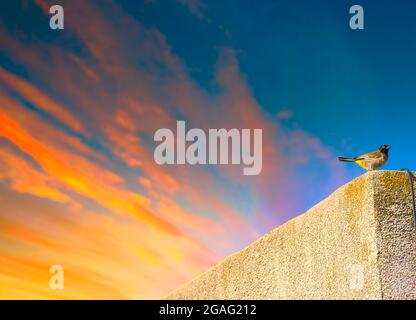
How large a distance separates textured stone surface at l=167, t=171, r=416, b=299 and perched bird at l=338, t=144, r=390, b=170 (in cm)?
51

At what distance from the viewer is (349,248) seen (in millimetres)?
8242

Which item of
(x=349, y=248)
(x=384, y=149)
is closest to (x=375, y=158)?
(x=384, y=149)

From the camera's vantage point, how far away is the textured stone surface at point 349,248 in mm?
7434

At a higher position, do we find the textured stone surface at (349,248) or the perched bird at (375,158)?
the perched bird at (375,158)

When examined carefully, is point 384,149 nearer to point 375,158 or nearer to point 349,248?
point 375,158

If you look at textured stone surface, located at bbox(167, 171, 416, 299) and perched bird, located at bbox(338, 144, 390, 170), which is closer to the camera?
textured stone surface, located at bbox(167, 171, 416, 299)

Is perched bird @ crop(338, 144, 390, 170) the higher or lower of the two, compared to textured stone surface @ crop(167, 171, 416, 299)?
higher

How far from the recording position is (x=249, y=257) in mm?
12555

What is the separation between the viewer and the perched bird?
854 cm

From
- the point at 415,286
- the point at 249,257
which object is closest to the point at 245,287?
the point at 249,257

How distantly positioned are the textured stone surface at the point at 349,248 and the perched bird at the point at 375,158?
20.1 inches
